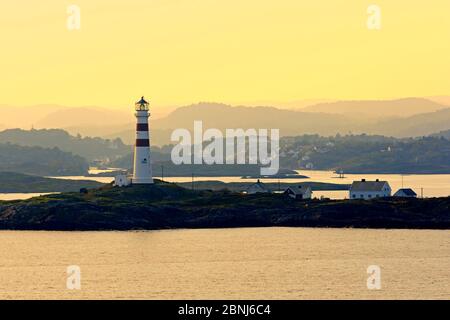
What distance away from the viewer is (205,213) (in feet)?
418

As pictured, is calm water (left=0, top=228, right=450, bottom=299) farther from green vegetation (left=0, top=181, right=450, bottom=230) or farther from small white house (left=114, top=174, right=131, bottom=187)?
small white house (left=114, top=174, right=131, bottom=187)

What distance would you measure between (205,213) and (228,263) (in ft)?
126

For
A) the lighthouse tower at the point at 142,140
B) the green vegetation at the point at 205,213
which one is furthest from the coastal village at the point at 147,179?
the green vegetation at the point at 205,213

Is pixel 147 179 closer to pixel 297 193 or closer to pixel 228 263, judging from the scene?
pixel 297 193

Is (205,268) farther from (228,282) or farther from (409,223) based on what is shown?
(409,223)

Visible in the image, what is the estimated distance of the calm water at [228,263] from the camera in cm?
7269

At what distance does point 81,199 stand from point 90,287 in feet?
184

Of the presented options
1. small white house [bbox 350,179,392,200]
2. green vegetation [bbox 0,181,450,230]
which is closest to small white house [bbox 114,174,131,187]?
green vegetation [bbox 0,181,450,230]

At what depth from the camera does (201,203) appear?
134 m

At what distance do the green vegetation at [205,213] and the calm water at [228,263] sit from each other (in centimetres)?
439

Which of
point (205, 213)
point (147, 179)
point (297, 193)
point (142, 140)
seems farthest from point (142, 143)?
point (297, 193)

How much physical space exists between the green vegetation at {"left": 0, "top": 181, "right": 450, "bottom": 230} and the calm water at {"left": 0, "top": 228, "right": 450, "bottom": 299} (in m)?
4.39
